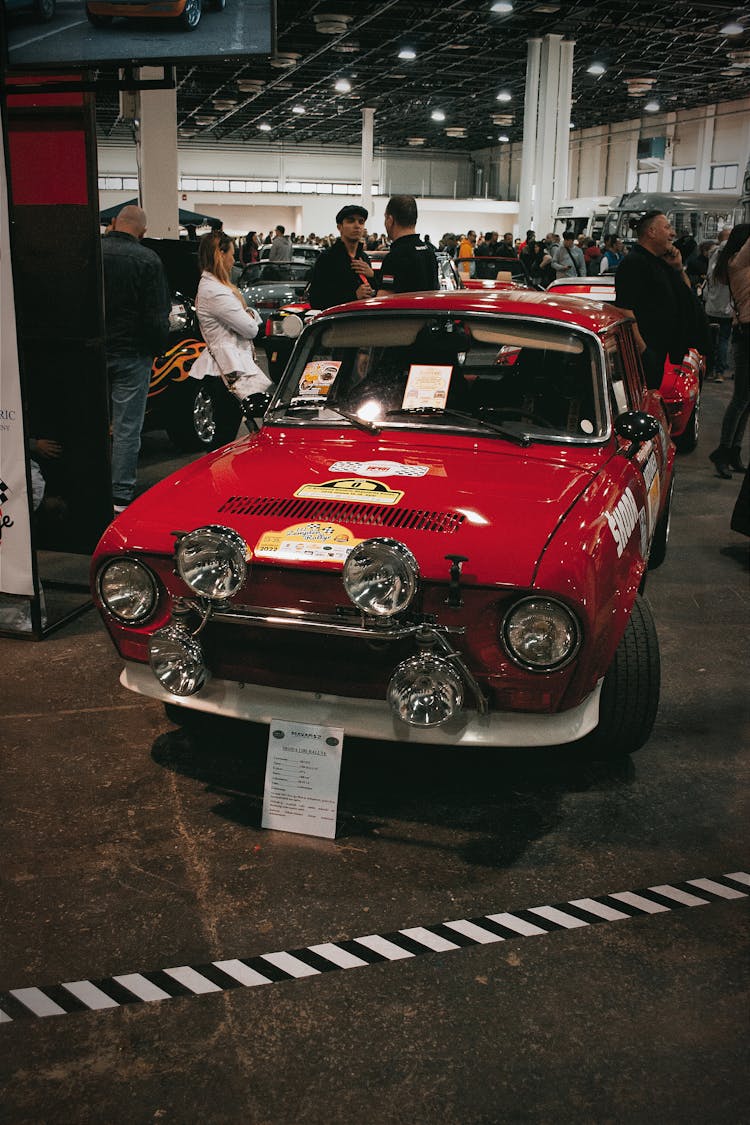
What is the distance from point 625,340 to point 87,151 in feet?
8.67

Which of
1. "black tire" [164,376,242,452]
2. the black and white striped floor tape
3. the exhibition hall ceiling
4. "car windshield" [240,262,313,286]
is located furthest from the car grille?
"car windshield" [240,262,313,286]

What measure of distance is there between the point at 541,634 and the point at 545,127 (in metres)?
23.6

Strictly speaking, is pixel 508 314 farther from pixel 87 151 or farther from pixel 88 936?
pixel 88 936

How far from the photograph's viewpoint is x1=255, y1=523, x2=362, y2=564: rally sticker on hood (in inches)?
118

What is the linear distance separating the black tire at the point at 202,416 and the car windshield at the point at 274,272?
31.2 feet

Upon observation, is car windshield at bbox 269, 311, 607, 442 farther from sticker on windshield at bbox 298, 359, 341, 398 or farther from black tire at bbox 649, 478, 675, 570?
black tire at bbox 649, 478, 675, 570

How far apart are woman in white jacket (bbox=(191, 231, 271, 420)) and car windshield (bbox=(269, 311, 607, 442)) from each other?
93.9 inches

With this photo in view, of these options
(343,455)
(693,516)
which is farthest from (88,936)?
(693,516)

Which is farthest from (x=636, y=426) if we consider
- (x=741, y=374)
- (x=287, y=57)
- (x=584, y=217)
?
(x=287, y=57)

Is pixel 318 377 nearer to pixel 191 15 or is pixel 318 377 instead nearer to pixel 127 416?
pixel 191 15

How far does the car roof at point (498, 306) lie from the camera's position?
4.06 m

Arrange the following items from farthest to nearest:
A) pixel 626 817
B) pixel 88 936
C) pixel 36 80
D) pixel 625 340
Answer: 1. pixel 36 80
2. pixel 625 340
3. pixel 626 817
4. pixel 88 936

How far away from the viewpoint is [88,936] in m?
2.74

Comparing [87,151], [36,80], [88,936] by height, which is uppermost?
[36,80]
